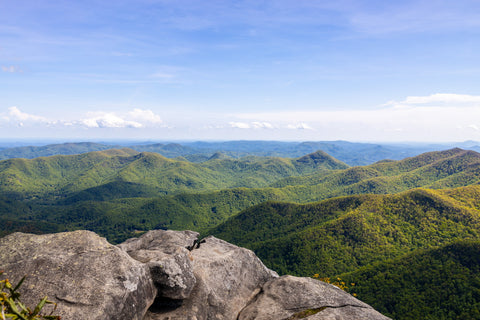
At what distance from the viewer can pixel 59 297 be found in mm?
16031

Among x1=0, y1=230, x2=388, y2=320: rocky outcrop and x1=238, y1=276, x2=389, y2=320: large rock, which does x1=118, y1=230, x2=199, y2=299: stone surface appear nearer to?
x1=0, y1=230, x2=388, y2=320: rocky outcrop

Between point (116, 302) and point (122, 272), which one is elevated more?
point (122, 272)

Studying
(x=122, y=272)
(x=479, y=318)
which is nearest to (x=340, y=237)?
(x=479, y=318)

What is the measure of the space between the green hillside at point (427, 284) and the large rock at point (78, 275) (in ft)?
344

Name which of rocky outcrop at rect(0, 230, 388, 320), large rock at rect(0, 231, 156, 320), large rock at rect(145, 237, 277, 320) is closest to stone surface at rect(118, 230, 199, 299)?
rocky outcrop at rect(0, 230, 388, 320)

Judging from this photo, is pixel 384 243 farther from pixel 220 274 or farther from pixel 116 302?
pixel 116 302

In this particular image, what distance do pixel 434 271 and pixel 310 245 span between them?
70398mm

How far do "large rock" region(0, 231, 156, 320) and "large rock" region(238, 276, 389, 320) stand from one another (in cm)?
1071

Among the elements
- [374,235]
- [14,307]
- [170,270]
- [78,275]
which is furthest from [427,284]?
[14,307]

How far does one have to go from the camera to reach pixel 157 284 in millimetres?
21312

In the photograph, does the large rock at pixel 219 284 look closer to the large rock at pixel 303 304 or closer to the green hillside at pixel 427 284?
the large rock at pixel 303 304

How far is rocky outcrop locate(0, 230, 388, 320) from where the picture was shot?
16.8 m

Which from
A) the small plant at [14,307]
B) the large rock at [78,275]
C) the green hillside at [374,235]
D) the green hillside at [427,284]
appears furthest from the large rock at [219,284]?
the green hillside at [374,235]

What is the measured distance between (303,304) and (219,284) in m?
8.62
